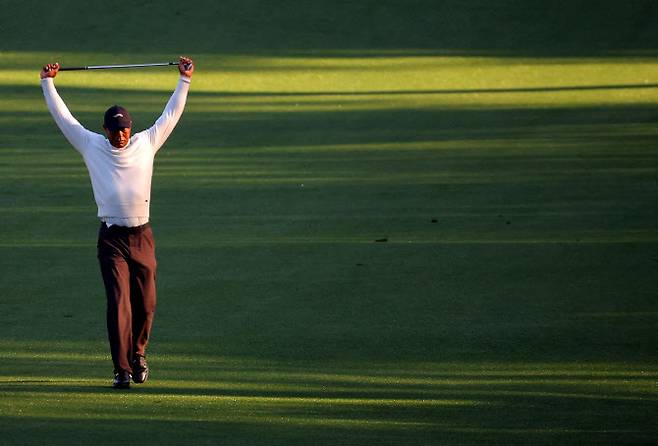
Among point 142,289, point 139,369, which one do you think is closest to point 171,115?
point 142,289

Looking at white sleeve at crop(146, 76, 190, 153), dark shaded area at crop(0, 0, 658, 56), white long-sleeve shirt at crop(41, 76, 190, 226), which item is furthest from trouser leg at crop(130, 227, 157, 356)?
dark shaded area at crop(0, 0, 658, 56)

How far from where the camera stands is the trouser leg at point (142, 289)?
24.9 feet

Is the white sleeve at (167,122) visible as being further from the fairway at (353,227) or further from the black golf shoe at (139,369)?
the fairway at (353,227)

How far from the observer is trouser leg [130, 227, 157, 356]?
7.58 meters

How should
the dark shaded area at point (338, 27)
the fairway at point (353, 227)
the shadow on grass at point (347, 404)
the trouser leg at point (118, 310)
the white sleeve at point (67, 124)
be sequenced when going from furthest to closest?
the dark shaded area at point (338, 27) < the white sleeve at point (67, 124) < the trouser leg at point (118, 310) < the fairway at point (353, 227) < the shadow on grass at point (347, 404)

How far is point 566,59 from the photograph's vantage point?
788 inches

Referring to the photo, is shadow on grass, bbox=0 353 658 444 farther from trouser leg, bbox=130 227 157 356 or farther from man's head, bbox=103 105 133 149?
man's head, bbox=103 105 133 149

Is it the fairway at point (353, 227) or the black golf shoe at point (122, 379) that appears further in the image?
the black golf shoe at point (122, 379)

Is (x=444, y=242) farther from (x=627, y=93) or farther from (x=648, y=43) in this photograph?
(x=648, y=43)

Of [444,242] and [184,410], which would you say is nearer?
[184,410]

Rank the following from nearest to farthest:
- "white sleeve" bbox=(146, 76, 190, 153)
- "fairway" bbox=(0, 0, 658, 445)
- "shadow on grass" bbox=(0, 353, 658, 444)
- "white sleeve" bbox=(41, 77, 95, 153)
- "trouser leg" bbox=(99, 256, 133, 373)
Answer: "shadow on grass" bbox=(0, 353, 658, 444) < "fairway" bbox=(0, 0, 658, 445) < "trouser leg" bbox=(99, 256, 133, 373) < "white sleeve" bbox=(41, 77, 95, 153) < "white sleeve" bbox=(146, 76, 190, 153)

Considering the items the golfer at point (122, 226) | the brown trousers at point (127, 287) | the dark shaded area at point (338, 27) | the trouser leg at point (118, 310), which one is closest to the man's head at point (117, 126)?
the golfer at point (122, 226)

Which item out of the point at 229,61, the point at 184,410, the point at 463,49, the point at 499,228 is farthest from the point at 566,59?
the point at 184,410

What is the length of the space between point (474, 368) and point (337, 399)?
104 centimetres
